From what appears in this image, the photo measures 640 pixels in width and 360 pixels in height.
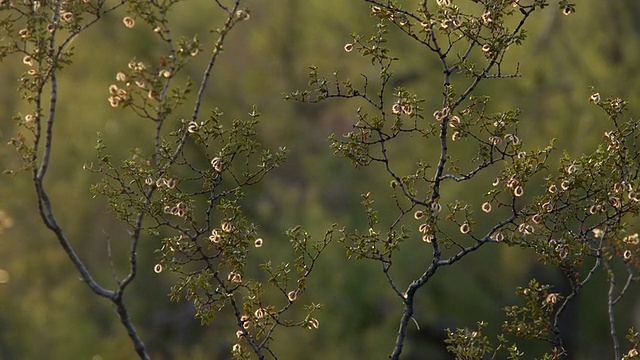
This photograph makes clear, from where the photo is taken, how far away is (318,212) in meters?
12.2

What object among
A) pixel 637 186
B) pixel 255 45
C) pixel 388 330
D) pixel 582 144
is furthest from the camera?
pixel 255 45

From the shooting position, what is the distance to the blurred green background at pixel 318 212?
11.6 meters

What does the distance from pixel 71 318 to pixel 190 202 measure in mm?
8793

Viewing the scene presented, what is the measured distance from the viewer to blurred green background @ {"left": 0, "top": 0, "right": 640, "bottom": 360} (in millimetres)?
11586

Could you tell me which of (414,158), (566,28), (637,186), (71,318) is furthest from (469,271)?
(637,186)

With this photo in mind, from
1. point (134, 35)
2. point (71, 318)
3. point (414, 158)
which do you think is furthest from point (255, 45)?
point (71, 318)

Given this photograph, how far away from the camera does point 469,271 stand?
43.2 feet

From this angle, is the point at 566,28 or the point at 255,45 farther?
the point at 255,45

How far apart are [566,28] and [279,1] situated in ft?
15.7

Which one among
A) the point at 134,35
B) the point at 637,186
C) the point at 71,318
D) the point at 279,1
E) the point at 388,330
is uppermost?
the point at 279,1

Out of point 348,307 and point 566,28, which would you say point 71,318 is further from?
point 566,28

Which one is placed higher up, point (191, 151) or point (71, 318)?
point (191, 151)

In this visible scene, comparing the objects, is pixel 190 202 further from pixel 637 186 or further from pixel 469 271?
pixel 469 271

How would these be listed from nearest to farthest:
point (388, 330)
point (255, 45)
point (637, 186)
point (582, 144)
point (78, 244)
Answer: point (637, 186), point (388, 330), point (582, 144), point (78, 244), point (255, 45)
